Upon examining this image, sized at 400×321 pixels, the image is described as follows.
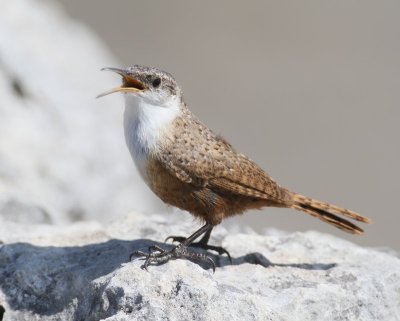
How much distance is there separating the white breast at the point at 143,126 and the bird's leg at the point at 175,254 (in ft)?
1.57

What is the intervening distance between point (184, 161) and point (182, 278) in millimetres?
982

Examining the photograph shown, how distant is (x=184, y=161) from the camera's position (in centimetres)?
620

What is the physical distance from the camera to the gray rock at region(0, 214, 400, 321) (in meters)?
5.35

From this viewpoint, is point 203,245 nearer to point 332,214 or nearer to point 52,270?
point 332,214

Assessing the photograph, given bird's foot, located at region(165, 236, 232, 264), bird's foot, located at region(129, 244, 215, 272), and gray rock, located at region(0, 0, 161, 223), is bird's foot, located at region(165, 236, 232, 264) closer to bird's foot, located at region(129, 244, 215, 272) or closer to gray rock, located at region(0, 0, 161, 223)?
bird's foot, located at region(129, 244, 215, 272)

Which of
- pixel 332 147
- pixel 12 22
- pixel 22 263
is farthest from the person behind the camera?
pixel 332 147

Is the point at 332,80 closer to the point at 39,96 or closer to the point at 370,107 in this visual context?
the point at 370,107

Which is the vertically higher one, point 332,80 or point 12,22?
point 332,80

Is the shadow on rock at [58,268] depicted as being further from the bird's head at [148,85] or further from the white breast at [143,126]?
the bird's head at [148,85]

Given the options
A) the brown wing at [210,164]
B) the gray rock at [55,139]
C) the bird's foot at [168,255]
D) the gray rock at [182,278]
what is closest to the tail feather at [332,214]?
the brown wing at [210,164]

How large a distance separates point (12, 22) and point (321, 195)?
455cm

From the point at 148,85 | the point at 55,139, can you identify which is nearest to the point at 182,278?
the point at 148,85

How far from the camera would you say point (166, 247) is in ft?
21.1

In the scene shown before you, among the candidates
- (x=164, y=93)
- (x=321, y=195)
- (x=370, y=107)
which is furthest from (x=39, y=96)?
(x=370, y=107)
